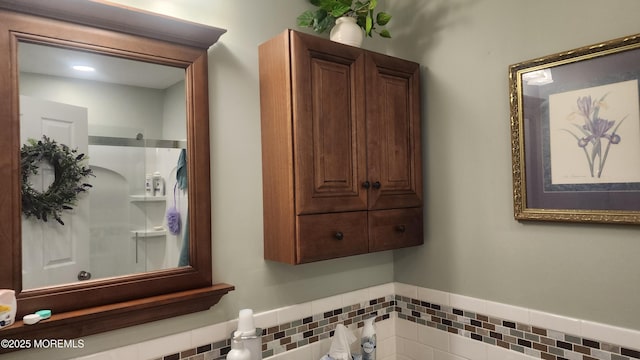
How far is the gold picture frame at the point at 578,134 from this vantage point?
1.16 m

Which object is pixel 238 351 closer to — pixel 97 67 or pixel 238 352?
pixel 238 352

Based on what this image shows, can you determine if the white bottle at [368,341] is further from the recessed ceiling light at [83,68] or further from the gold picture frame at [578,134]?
the recessed ceiling light at [83,68]

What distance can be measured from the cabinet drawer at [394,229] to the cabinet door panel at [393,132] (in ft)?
0.10

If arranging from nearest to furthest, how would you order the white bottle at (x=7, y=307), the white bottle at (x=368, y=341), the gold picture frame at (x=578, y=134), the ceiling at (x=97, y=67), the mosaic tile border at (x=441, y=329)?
the white bottle at (x=7, y=307)
the ceiling at (x=97, y=67)
the gold picture frame at (x=578, y=134)
the mosaic tile border at (x=441, y=329)
the white bottle at (x=368, y=341)

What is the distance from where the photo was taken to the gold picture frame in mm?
1162

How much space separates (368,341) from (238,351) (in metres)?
0.59

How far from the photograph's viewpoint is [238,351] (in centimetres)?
121

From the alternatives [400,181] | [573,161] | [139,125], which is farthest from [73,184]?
[573,161]

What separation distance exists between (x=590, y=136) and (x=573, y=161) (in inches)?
3.4

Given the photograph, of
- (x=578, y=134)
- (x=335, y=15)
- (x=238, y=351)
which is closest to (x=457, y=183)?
(x=578, y=134)

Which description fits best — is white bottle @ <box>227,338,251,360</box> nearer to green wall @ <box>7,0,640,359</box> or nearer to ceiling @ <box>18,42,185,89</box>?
green wall @ <box>7,0,640,359</box>

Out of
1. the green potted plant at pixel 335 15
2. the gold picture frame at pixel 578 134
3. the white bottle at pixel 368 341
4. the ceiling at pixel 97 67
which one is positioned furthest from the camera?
the white bottle at pixel 368 341

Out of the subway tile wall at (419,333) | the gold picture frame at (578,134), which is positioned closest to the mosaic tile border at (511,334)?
the subway tile wall at (419,333)

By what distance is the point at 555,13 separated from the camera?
4.32 ft
